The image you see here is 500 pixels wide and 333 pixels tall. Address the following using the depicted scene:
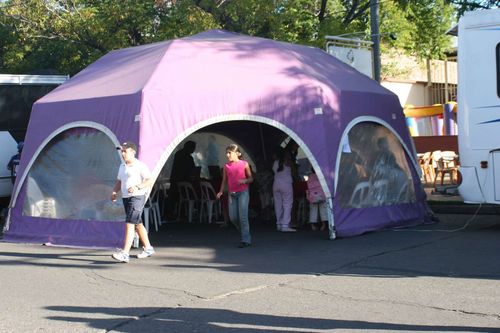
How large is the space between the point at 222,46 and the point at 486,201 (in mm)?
5382

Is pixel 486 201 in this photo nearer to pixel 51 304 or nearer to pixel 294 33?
pixel 51 304

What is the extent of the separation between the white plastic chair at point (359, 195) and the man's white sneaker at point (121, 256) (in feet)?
13.5

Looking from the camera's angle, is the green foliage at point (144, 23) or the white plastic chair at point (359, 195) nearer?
the white plastic chair at point (359, 195)

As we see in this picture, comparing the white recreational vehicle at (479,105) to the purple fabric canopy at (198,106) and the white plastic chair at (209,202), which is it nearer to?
the purple fabric canopy at (198,106)

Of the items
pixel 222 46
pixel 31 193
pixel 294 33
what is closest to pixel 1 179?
pixel 31 193

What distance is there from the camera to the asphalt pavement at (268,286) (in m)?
6.34

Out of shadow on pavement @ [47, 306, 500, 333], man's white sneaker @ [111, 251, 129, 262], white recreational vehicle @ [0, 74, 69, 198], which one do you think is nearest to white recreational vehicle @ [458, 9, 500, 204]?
shadow on pavement @ [47, 306, 500, 333]

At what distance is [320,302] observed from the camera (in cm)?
705

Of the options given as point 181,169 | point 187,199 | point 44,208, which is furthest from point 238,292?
point 181,169

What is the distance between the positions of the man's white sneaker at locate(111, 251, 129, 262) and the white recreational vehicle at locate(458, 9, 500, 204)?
5555 millimetres

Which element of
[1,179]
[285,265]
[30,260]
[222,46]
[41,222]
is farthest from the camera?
[1,179]

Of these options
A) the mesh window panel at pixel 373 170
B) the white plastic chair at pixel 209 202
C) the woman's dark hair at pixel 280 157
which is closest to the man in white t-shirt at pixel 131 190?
the woman's dark hair at pixel 280 157

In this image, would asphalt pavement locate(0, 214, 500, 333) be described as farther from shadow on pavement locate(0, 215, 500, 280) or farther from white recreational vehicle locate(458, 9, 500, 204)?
white recreational vehicle locate(458, 9, 500, 204)

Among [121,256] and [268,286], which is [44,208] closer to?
[121,256]
